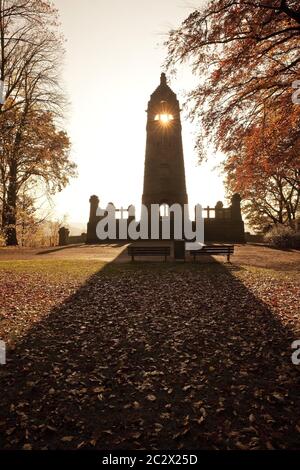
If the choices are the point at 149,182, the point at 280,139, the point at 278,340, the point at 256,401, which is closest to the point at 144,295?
the point at 278,340

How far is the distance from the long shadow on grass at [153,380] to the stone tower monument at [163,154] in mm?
24141

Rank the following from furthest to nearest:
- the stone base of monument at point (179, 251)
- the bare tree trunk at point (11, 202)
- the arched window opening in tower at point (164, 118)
A: the arched window opening in tower at point (164, 118)
the bare tree trunk at point (11, 202)
the stone base of monument at point (179, 251)

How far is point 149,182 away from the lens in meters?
32.4

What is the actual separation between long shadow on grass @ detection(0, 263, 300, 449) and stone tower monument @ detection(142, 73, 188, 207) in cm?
2414

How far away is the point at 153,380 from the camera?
15.9 ft

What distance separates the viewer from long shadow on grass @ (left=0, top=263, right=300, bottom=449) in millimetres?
3639

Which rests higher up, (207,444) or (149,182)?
(149,182)

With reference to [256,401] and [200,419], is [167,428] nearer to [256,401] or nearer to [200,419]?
[200,419]

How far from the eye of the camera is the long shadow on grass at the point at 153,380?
364 cm

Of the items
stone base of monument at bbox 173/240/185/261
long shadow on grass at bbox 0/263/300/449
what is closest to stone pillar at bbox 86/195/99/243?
stone base of monument at bbox 173/240/185/261

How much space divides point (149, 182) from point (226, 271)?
65.2 feet

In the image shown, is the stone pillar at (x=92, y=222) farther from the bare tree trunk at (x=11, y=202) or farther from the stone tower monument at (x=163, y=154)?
the bare tree trunk at (x=11, y=202)

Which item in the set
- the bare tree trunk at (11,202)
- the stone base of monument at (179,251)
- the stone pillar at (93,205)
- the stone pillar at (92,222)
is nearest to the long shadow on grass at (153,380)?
the stone base of monument at (179,251)

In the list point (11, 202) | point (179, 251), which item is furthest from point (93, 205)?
point (179, 251)
